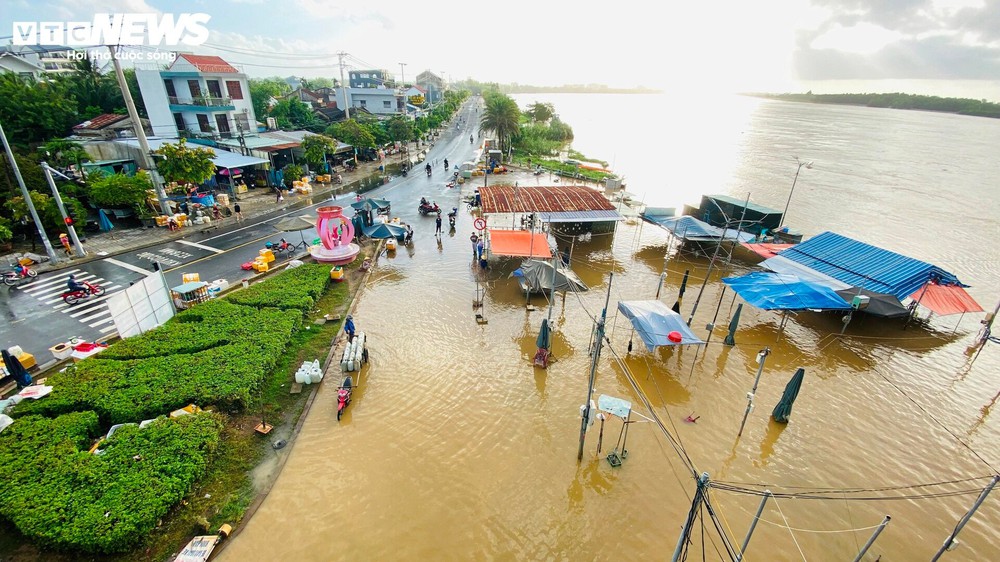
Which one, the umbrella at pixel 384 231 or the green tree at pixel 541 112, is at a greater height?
the green tree at pixel 541 112

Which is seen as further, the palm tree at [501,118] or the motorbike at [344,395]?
the palm tree at [501,118]

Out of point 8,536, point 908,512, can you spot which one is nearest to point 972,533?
point 908,512

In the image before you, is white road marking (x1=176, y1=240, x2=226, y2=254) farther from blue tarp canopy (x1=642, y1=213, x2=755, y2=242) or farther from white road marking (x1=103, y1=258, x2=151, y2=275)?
blue tarp canopy (x1=642, y1=213, x2=755, y2=242)

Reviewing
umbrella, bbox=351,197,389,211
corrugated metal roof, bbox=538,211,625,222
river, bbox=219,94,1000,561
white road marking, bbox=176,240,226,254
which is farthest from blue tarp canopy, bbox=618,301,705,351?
white road marking, bbox=176,240,226,254

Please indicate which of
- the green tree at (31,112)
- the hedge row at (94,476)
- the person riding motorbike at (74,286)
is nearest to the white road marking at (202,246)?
the person riding motorbike at (74,286)

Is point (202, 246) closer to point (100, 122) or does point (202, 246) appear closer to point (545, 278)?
point (545, 278)

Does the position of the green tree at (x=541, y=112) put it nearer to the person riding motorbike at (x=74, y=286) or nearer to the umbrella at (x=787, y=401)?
the person riding motorbike at (x=74, y=286)
